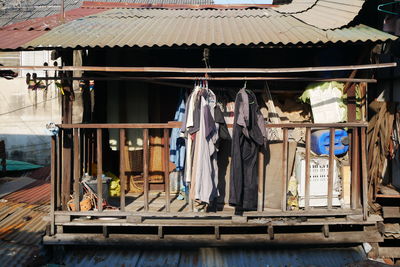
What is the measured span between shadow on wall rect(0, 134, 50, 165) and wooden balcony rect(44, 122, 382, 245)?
1248 cm

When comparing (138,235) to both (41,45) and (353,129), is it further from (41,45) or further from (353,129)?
(353,129)

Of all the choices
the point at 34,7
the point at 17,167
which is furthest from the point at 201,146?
the point at 34,7

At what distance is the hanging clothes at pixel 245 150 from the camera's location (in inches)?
→ 210

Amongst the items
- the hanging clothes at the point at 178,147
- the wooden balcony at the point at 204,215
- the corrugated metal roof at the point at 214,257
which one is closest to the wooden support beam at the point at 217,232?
the wooden balcony at the point at 204,215

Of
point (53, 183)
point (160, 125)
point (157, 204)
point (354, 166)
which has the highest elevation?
point (160, 125)

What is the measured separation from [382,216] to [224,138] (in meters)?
2.99

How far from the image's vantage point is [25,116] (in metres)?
17.0

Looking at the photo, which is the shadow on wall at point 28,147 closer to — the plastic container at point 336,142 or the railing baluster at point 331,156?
the plastic container at point 336,142

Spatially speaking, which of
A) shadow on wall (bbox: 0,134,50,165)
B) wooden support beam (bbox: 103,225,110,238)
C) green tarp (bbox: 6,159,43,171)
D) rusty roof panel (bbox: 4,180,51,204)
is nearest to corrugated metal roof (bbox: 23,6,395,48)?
wooden support beam (bbox: 103,225,110,238)

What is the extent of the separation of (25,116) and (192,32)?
13.6m

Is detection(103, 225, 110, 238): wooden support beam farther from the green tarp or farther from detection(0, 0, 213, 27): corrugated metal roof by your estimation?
detection(0, 0, 213, 27): corrugated metal roof

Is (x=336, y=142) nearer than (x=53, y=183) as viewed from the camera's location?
No

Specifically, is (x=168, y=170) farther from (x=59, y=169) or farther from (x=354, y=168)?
(x=354, y=168)

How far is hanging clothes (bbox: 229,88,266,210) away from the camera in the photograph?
210 inches
